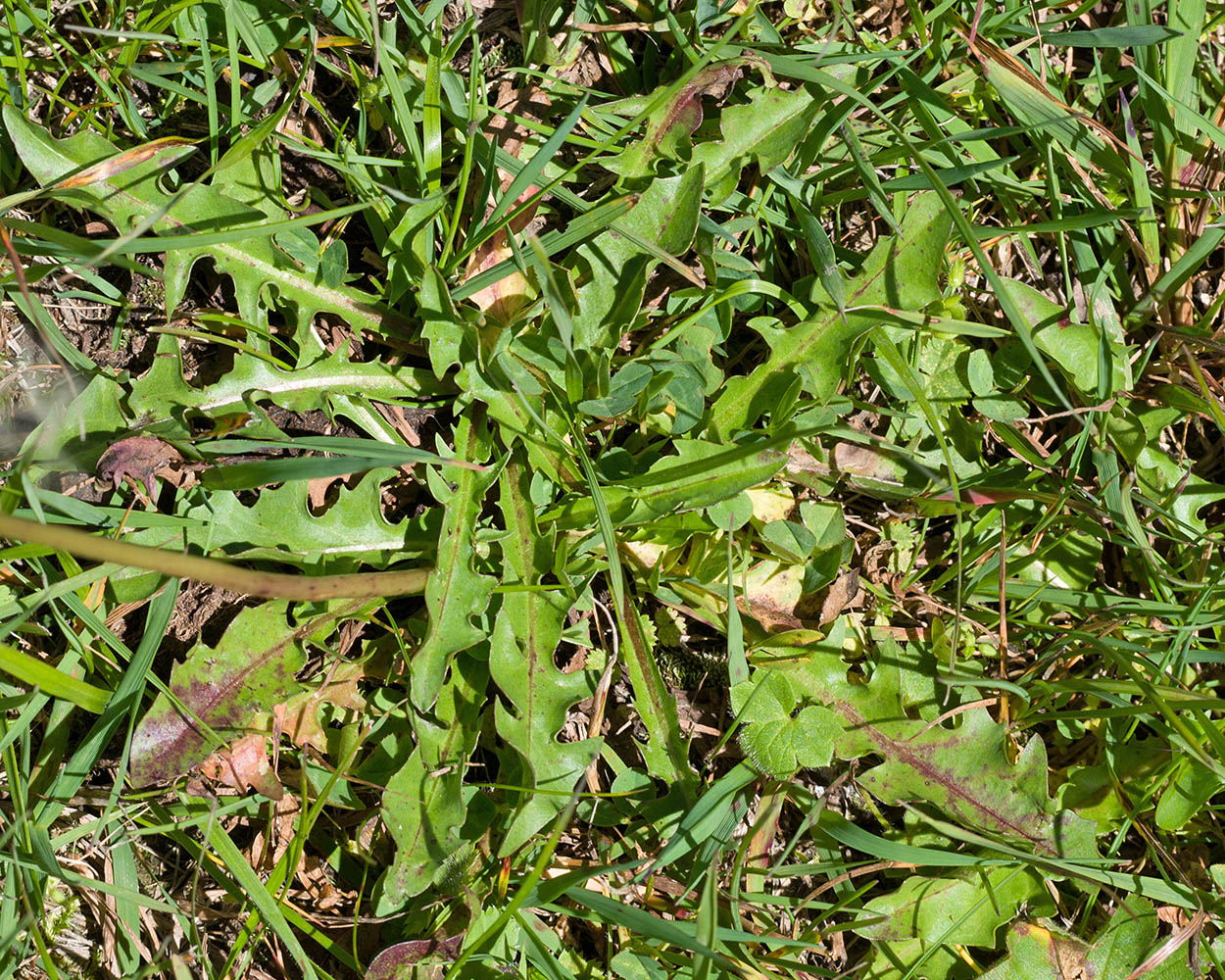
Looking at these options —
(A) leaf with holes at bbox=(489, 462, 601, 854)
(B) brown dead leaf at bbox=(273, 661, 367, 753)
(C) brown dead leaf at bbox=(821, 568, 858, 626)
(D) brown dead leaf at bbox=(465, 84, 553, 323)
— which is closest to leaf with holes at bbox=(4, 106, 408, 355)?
(D) brown dead leaf at bbox=(465, 84, 553, 323)

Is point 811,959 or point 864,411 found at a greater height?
point 864,411

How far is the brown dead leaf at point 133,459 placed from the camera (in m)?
2.32

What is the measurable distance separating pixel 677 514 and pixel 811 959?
4.25 ft

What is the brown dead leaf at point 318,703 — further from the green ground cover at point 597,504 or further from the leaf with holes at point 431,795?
the leaf with holes at point 431,795

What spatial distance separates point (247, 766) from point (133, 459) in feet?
2.79

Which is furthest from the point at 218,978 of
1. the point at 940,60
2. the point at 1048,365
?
the point at 940,60

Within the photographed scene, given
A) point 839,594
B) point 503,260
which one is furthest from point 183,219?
point 839,594

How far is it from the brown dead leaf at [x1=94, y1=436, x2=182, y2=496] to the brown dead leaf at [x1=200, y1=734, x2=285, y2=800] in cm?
74

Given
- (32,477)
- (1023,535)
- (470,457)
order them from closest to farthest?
(32,477) < (470,457) < (1023,535)

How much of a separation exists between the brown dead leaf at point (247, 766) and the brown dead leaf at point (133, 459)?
74 cm

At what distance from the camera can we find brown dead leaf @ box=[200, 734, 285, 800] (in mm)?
2438

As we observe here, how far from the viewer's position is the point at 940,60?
2.70 meters

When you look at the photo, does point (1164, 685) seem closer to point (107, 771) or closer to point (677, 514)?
point (677, 514)

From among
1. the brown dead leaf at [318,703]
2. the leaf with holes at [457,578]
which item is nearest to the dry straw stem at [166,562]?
the leaf with holes at [457,578]
